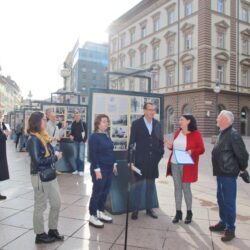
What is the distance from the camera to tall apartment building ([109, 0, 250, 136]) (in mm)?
32875

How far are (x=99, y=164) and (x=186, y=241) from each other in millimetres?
1669

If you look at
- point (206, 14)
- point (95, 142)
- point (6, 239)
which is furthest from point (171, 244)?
point (206, 14)

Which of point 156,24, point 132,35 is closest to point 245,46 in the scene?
point 156,24

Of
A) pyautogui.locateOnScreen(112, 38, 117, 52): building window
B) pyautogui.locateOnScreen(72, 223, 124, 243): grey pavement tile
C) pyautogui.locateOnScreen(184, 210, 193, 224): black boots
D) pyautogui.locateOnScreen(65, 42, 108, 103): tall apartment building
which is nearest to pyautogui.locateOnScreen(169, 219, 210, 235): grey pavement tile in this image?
pyautogui.locateOnScreen(184, 210, 193, 224): black boots

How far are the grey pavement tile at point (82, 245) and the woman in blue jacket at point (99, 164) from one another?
567mm

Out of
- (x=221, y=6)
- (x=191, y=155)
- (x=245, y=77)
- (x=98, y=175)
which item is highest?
(x=221, y=6)

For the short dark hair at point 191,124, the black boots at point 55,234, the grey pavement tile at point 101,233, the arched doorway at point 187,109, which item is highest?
the arched doorway at point 187,109

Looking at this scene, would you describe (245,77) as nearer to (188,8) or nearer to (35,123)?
(188,8)

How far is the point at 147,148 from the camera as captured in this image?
5.53 meters

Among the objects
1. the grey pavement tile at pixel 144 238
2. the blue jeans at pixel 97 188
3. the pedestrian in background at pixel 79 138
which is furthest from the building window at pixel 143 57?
the grey pavement tile at pixel 144 238

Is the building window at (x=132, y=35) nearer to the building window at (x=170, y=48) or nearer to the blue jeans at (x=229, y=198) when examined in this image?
the building window at (x=170, y=48)

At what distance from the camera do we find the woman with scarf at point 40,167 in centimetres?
421

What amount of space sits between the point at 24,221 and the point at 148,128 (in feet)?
8.07

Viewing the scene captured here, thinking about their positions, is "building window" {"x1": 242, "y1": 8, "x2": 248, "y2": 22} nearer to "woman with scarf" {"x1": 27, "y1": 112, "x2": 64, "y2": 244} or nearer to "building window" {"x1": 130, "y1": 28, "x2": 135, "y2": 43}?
"building window" {"x1": 130, "y1": 28, "x2": 135, "y2": 43}
